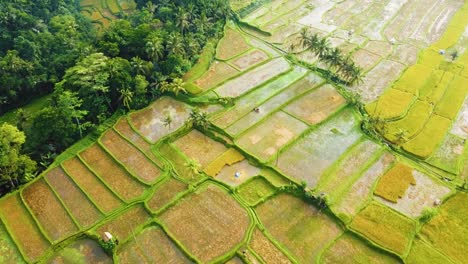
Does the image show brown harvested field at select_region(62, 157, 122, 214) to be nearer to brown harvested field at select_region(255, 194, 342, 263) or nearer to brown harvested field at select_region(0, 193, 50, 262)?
brown harvested field at select_region(0, 193, 50, 262)

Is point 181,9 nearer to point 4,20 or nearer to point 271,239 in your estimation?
point 4,20

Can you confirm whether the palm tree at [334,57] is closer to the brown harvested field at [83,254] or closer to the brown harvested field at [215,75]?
the brown harvested field at [215,75]

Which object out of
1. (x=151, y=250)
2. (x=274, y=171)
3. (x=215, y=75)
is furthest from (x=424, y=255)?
(x=215, y=75)

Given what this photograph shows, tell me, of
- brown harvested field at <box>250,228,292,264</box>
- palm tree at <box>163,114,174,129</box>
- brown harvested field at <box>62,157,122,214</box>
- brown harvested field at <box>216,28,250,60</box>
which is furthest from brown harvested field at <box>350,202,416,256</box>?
brown harvested field at <box>216,28,250,60</box>

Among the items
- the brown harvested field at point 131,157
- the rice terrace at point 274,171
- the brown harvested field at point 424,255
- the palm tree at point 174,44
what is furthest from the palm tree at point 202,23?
the brown harvested field at point 424,255

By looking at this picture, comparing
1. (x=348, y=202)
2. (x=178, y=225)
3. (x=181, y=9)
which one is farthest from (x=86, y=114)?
(x=348, y=202)

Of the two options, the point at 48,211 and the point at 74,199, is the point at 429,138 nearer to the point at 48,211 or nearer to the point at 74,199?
the point at 74,199
